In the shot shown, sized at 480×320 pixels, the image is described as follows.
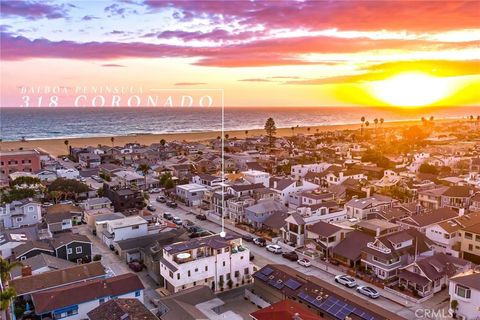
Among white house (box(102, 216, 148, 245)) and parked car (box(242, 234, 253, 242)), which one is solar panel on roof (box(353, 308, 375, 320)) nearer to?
parked car (box(242, 234, 253, 242))

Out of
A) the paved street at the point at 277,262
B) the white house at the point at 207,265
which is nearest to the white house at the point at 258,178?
the paved street at the point at 277,262

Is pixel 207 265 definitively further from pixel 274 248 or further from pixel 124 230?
pixel 124 230

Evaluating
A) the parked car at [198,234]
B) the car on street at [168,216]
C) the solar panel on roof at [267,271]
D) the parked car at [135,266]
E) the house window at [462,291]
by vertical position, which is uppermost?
the house window at [462,291]

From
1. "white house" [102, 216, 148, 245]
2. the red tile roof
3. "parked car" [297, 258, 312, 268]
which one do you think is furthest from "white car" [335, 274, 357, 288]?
"white house" [102, 216, 148, 245]

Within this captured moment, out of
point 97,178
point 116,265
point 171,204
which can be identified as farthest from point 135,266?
point 97,178

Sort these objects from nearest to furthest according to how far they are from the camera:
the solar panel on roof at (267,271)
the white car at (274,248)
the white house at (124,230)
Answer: the solar panel on roof at (267,271)
the white car at (274,248)
the white house at (124,230)

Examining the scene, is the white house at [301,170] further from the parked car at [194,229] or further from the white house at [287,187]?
the parked car at [194,229]

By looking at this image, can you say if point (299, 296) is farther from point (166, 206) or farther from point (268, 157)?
point (268, 157)

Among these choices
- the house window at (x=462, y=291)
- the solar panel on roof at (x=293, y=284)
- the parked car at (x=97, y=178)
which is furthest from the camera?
the parked car at (x=97, y=178)
